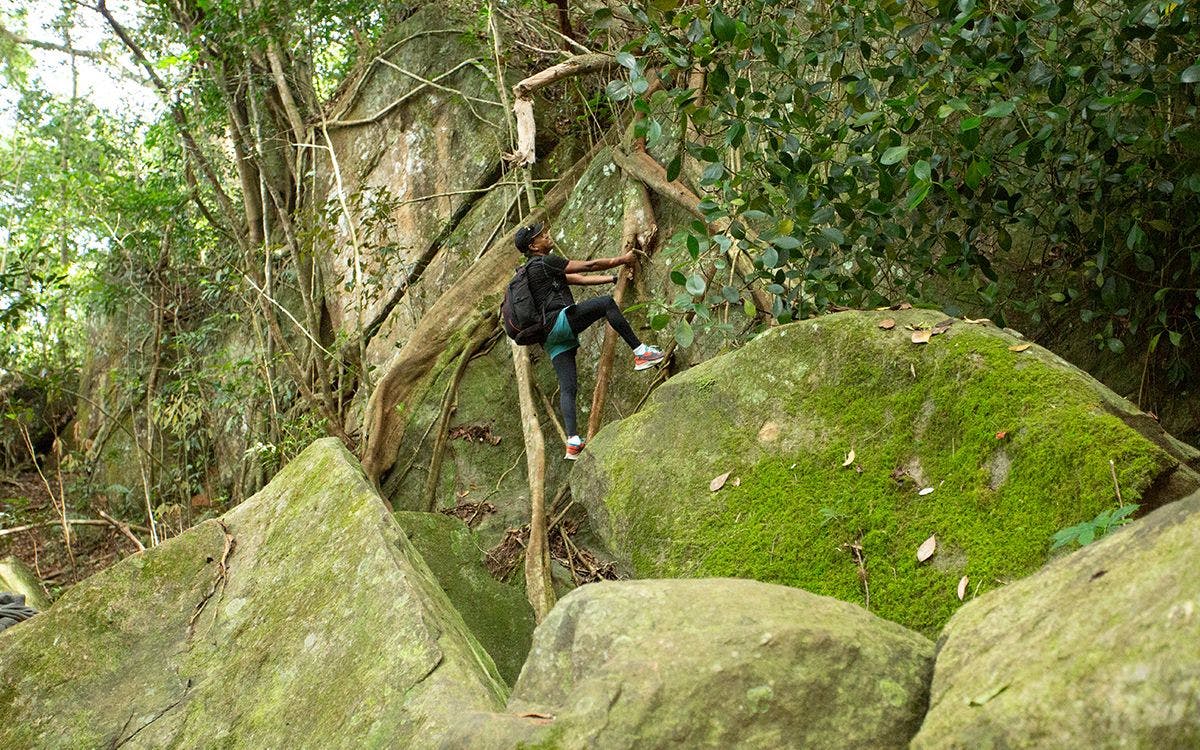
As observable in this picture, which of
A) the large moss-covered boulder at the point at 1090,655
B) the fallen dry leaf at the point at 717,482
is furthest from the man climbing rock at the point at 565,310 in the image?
the large moss-covered boulder at the point at 1090,655

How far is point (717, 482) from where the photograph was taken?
464cm

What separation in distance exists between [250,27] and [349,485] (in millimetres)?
7342

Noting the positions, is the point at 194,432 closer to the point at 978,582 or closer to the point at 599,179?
the point at 599,179

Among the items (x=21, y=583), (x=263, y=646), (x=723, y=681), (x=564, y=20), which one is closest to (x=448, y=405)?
(x=21, y=583)

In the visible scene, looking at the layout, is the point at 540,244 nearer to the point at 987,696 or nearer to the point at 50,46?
the point at 987,696

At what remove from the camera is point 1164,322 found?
5.11 meters

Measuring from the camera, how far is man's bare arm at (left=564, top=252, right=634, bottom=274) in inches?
273

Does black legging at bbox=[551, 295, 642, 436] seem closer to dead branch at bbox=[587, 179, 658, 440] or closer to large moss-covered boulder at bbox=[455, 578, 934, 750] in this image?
dead branch at bbox=[587, 179, 658, 440]

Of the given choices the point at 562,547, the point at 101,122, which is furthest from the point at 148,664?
the point at 101,122

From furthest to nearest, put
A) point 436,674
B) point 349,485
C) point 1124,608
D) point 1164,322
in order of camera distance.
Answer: point 1164,322
point 349,485
point 436,674
point 1124,608

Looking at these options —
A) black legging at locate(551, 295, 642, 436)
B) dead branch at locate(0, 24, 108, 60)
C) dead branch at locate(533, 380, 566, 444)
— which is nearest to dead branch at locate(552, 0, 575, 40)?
black legging at locate(551, 295, 642, 436)

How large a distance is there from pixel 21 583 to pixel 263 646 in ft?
15.2

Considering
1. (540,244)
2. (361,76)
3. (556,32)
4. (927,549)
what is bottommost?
(927,549)

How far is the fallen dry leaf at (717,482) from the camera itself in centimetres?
462
